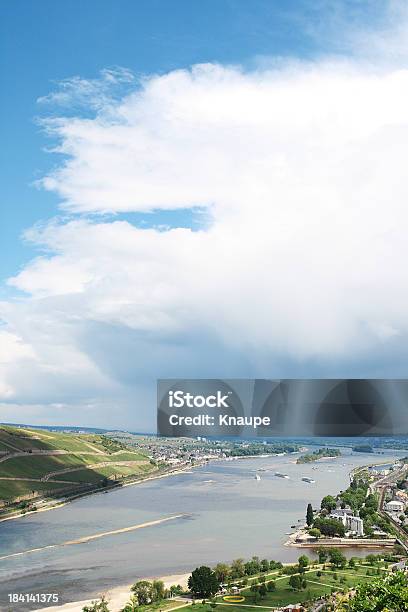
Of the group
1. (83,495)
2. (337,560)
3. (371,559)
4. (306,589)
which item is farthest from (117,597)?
(83,495)

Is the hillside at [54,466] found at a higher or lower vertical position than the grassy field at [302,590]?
higher

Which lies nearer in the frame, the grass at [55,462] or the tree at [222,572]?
the tree at [222,572]

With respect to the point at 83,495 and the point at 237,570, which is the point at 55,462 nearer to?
the point at 83,495

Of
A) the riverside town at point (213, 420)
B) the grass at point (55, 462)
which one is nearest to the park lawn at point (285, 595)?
the riverside town at point (213, 420)

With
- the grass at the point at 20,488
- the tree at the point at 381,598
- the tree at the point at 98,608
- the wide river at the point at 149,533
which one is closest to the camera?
the tree at the point at 381,598

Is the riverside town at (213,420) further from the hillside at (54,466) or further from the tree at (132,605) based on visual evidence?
the hillside at (54,466)

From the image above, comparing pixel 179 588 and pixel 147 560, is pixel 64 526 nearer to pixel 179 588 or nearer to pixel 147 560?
pixel 147 560
